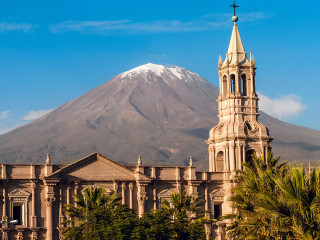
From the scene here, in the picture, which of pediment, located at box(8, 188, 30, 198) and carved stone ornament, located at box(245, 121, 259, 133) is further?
carved stone ornament, located at box(245, 121, 259, 133)

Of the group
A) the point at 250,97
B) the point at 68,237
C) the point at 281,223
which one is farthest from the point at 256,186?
the point at 250,97

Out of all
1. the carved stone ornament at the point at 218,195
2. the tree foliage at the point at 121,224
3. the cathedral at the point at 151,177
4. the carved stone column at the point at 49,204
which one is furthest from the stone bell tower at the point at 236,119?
the carved stone column at the point at 49,204

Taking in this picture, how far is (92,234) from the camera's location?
172ft

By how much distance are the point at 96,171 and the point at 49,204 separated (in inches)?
241

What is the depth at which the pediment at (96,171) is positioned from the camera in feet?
228

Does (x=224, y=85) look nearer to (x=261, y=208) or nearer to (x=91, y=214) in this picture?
(x=91, y=214)

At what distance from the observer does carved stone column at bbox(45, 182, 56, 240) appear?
6719cm

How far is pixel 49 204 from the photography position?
67.7 m

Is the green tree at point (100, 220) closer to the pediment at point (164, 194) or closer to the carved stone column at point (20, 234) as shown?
the carved stone column at point (20, 234)

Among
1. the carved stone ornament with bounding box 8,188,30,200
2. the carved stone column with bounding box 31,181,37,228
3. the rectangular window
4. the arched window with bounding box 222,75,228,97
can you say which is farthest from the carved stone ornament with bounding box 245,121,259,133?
the carved stone ornament with bounding box 8,188,30,200

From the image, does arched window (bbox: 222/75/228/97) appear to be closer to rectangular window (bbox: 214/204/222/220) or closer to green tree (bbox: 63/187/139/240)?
rectangular window (bbox: 214/204/222/220)

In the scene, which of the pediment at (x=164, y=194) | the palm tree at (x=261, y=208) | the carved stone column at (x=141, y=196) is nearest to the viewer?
the palm tree at (x=261, y=208)

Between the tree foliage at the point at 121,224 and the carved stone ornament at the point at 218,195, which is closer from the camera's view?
the tree foliage at the point at 121,224

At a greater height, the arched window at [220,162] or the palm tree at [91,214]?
the arched window at [220,162]
